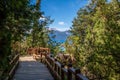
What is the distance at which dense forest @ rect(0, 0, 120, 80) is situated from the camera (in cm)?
762

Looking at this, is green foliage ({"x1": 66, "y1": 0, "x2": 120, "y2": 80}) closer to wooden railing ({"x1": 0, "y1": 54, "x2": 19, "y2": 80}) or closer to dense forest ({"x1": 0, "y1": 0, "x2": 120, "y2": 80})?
dense forest ({"x1": 0, "y1": 0, "x2": 120, "y2": 80})

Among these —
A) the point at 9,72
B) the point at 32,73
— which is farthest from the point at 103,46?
the point at 32,73

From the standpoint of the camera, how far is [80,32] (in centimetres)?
5469

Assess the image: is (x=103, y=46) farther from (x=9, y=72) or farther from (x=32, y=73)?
(x=32, y=73)

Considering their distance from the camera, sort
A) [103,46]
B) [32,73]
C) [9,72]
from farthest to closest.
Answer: [32,73] → [9,72] → [103,46]

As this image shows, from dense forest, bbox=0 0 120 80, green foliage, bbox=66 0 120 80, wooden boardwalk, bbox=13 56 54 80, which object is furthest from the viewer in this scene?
wooden boardwalk, bbox=13 56 54 80

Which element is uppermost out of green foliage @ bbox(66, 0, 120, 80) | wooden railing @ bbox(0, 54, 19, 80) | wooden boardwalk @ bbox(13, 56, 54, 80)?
green foliage @ bbox(66, 0, 120, 80)

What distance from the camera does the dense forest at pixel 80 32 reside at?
7615 mm

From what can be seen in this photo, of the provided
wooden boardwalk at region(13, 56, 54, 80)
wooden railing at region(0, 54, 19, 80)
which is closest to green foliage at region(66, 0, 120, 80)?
wooden boardwalk at region(13, 56, 54, 80)

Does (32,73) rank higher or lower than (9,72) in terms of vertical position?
lower

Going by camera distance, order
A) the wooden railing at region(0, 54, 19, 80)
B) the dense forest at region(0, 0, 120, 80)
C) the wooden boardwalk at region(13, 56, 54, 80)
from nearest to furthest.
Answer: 1. the dense forest at region(0, 0, 120, 80)
2. the wooden railing at region(0, 54, 19, 80)
3. the wooden boardwalk at region(13, 56, 54, 80)

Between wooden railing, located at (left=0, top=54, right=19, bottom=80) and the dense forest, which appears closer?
the dense forest

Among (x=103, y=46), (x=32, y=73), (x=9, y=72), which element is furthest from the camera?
(x=32, y=73)

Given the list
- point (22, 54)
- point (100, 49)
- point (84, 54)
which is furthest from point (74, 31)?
point (100, 49)
